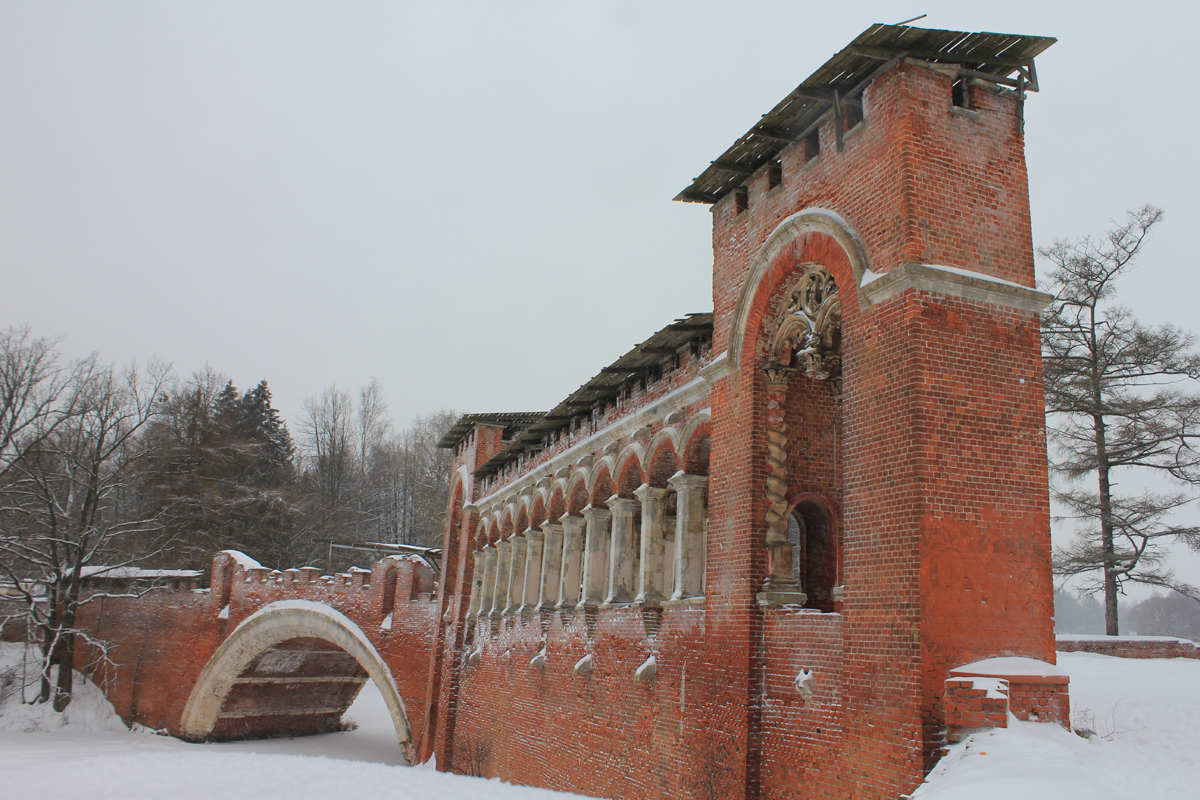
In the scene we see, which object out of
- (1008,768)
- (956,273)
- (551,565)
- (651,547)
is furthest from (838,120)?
(551,565)

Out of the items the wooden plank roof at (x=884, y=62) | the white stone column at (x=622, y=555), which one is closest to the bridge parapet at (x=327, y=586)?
the white stone column at (x=622, y=555)

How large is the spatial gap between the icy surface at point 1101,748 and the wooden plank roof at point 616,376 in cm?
667

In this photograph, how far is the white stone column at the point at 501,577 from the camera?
21297 millimetres

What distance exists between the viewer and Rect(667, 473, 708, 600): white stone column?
40.7 feet

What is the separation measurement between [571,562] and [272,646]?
50.3 feet

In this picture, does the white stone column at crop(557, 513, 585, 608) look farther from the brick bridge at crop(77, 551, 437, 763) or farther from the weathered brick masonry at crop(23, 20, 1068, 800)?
the brick bridge at crop(77, 551, 437, 763)

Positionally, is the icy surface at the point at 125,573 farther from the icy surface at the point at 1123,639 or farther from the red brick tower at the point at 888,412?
the icy surface at the point at 1123,639

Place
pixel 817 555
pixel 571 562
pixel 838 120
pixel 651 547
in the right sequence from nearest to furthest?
pixel 838 120, pixel 817 555, pixel 651 547, pixel 571 562

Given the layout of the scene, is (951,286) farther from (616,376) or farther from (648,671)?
(616,376)

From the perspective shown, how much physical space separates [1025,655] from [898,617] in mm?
1152

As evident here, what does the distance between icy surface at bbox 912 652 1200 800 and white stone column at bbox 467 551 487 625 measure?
13364 mm

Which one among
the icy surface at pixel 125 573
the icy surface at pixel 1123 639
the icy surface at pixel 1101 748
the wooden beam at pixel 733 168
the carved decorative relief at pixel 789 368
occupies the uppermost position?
the wooden beam at pixel 733 168

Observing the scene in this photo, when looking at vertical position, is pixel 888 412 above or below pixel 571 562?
above

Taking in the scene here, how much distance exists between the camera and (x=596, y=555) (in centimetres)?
1631
